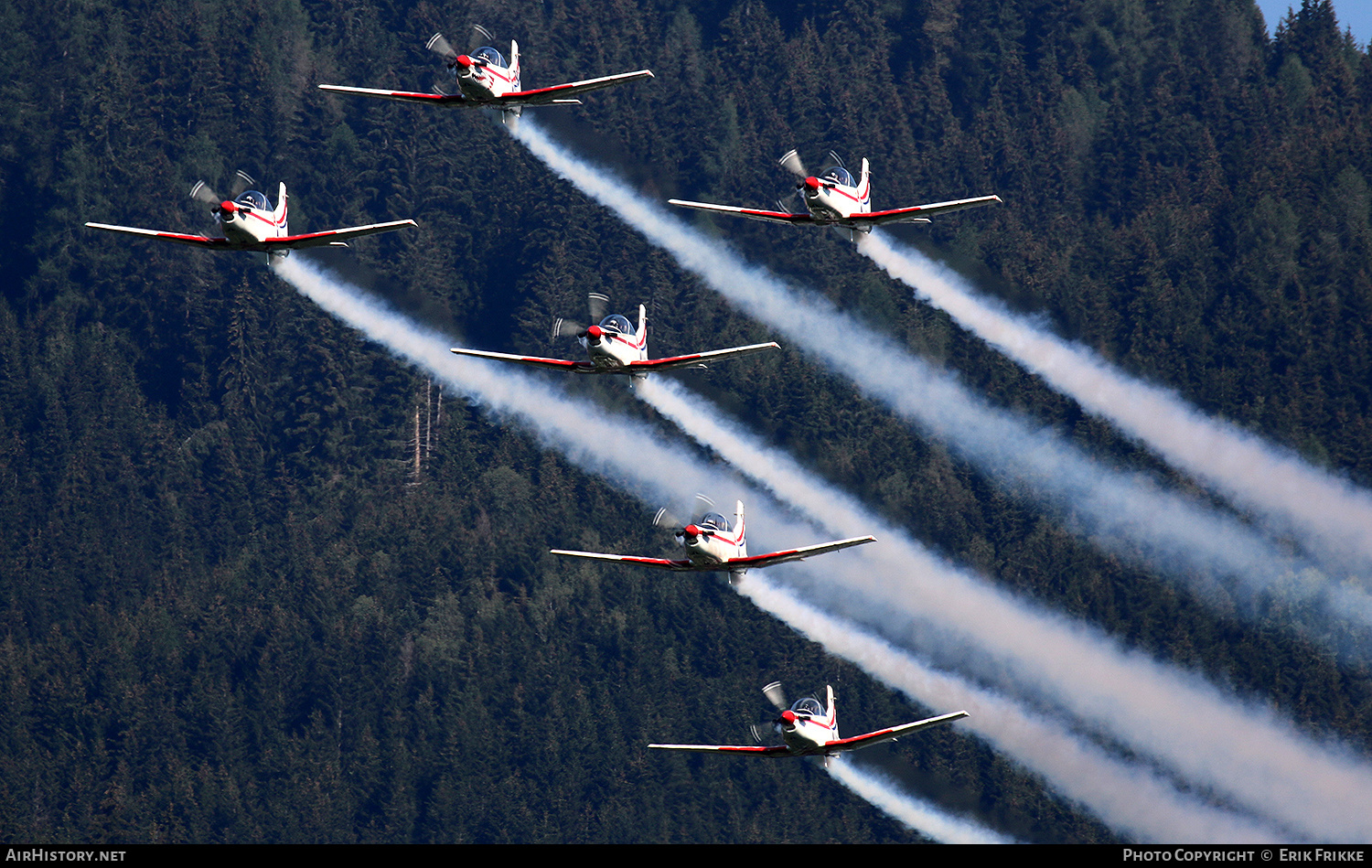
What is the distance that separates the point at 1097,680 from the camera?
351ft

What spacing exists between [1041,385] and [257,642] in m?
61.0

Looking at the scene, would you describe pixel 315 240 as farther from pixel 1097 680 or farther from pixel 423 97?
pixel 1097 680

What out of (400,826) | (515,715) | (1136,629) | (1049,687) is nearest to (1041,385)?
(1136,629)

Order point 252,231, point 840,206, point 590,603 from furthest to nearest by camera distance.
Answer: point 590,603
point 840,206
point 252,231

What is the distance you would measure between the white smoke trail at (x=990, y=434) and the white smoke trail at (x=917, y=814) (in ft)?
75.6

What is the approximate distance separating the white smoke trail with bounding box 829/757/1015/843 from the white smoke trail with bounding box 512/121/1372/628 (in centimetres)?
2304

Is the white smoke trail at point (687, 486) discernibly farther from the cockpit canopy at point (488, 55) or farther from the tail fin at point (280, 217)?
the cockpit canopy at point (488, 55)

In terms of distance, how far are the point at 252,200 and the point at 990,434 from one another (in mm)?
112764

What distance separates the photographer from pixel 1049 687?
104875mm

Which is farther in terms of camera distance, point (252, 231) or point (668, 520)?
point (252, 231)

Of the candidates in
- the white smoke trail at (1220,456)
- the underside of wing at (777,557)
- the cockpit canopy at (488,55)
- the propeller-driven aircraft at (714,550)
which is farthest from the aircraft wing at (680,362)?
the white smoke trail at (1220,456)

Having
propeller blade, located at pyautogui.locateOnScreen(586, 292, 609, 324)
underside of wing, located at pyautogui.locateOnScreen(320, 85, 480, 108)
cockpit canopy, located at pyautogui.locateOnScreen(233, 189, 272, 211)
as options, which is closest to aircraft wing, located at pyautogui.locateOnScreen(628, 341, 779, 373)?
propeller blade, located at pyautogui.locateOnScreen(586, 292, 609, 324)

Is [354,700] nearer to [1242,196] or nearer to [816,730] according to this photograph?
[1242,196]

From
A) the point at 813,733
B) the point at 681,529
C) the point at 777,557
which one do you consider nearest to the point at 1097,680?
the point at 813,733
